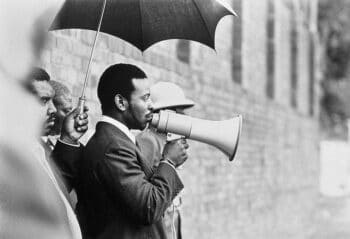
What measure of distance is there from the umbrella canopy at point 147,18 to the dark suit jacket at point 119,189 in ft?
3.00

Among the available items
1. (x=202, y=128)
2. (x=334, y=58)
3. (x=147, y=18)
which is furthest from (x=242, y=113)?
(x=334, y=58)

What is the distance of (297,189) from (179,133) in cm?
1432

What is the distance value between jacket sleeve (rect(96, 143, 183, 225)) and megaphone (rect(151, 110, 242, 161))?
1.13 feet

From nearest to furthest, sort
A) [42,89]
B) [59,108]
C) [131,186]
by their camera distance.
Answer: [131,186], [42,89], [59,108]

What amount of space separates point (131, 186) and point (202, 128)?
0.61 m

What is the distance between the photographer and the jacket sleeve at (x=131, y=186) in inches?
143

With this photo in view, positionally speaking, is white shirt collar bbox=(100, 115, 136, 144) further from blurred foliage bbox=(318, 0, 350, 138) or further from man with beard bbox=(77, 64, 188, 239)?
blurred foliage bbox=(318, 0, 350, 138)

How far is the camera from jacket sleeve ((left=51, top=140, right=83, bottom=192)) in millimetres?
3809

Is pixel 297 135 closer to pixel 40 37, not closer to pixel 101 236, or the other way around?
pixel 101 236

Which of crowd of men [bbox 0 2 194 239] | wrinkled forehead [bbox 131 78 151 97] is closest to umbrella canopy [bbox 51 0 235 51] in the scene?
crowd of men [bbox 0 2 194 239]

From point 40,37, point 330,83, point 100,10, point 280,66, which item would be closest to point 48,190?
point 40,37

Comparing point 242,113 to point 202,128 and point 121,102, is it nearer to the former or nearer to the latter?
point 202,128

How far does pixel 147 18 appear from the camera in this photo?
468cm

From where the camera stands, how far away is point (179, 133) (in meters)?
4.01
